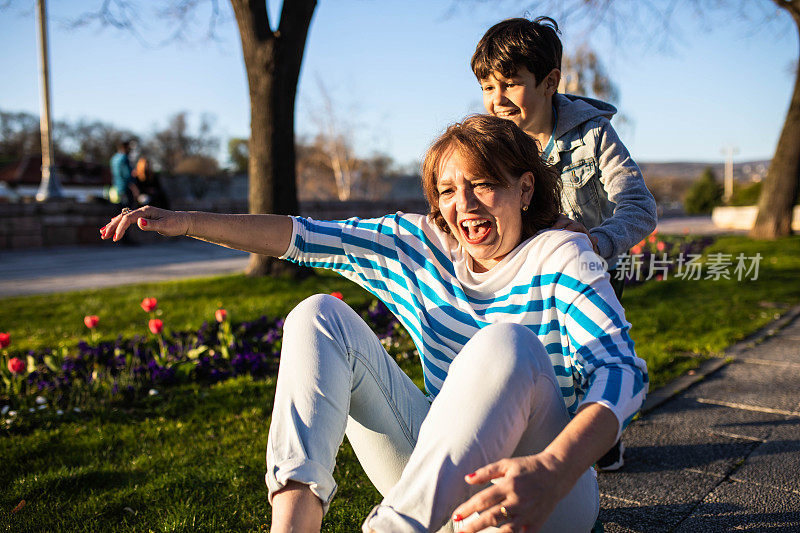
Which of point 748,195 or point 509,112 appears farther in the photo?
point 748,195

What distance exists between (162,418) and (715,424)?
282 centimetres

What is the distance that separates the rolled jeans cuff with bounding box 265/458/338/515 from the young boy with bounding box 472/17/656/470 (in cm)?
138

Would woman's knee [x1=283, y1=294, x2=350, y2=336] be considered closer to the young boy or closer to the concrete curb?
the young boy

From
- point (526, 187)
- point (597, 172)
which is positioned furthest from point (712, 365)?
point (526, 187)

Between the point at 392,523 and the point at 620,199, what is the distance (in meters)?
1.64

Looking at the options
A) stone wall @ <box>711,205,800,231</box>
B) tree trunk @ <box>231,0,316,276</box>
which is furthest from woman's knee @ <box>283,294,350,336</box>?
stone wall @ <box>711,205,800,231</box>

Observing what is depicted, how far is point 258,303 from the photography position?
568cm

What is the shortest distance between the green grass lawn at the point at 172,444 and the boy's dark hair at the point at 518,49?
1.75m

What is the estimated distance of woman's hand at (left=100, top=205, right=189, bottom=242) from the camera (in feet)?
5.66

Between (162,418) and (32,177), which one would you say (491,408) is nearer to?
(162,418)

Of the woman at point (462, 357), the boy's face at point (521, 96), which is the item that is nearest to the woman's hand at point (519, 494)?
the woman at point (462, 357)

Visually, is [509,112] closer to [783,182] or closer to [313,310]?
[313,310]

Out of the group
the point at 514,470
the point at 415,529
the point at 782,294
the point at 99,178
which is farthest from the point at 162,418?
the point at 99,178

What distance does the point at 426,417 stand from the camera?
4.64 feet
